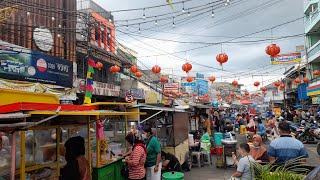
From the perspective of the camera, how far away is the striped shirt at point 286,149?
4.52m

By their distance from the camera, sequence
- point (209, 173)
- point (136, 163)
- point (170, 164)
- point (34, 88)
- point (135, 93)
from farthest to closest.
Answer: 1. point (135, 93)
2. point (34, 88)
3. point (209, 173)
4. point (170, 164)
5. point (136, 163)

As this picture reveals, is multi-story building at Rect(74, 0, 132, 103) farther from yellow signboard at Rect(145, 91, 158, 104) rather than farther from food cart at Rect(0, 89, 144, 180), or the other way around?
food cart at Rect(0, 89, 144, 180)

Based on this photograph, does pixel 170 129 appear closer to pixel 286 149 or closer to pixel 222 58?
pixel 222 58

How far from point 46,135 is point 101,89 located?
49.2 feet

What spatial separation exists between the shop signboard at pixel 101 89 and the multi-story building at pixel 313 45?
60.1 ft

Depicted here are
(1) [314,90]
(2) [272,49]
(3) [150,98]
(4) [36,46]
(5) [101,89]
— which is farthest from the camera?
(3) [150,98]

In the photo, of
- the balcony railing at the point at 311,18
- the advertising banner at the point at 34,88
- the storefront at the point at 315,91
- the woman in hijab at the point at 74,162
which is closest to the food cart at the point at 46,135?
the woman in hijab at the point at 74,162

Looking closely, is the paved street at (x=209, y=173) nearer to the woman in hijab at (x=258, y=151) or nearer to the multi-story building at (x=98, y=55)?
the woman in hijab at (x=258, y=151)

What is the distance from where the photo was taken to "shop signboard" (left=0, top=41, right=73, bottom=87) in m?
11.1

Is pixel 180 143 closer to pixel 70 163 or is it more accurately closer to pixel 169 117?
pixel 169 117

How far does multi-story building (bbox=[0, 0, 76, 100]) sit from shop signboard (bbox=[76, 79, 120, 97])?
1812 millimetres

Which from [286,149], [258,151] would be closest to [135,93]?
[258,151]

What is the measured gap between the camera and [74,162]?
3.50 metres

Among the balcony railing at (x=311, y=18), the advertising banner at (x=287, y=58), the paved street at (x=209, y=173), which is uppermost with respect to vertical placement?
the balcony railing at (x=311, y=18)
